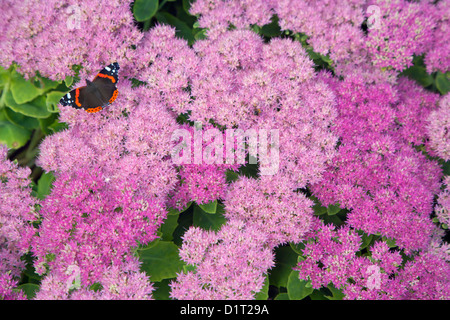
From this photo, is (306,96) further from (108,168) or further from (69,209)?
(69,209)

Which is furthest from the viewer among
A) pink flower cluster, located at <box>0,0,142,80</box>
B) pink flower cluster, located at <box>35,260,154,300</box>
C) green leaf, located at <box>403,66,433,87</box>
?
green leaf, located at <box>403,66,433,87</box>

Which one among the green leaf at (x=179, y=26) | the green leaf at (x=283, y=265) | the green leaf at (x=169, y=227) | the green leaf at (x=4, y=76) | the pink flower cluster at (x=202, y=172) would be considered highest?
the green leaf at (x=179, y=26)

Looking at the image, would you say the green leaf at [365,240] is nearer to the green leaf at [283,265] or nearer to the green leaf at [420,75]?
the green leaf at [283,265]

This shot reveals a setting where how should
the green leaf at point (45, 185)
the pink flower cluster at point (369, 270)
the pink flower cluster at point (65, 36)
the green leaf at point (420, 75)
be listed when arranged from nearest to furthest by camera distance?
the pink flower cluster at point (369, 270) < the pink flower cluster at point (65, 36) < the green leaf at point (45, 185) < the green leaf at point (420, 75)

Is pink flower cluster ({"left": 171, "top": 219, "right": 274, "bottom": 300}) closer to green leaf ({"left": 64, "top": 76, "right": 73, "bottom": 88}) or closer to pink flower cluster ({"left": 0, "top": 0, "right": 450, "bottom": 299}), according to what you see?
pink flower cluster ({"left": 0, "top": 0, "right": 450, "bottom": 299})

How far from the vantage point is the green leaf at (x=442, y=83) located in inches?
78.3

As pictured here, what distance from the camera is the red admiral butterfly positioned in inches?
59.1

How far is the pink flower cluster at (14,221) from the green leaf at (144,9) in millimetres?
930

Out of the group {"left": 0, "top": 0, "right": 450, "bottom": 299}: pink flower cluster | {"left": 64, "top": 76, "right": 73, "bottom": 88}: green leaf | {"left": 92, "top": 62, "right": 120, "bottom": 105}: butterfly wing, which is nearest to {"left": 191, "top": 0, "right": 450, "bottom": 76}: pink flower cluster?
{"left": 0, "top": 0, "right": 450, "bottom": 299}: pink flower cluster

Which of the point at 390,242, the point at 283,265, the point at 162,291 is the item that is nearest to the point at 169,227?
the point at 162,291

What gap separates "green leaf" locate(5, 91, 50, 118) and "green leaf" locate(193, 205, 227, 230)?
0.97 metres

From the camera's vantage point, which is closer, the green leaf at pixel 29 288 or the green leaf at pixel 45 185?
the green leaf at pixel 29 288

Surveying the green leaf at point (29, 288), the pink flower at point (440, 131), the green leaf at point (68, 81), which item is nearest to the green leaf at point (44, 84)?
the green leaf at point (68, 81)

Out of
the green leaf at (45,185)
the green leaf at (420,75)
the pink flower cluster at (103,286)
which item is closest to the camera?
the pink flower cluster at (103,286)
